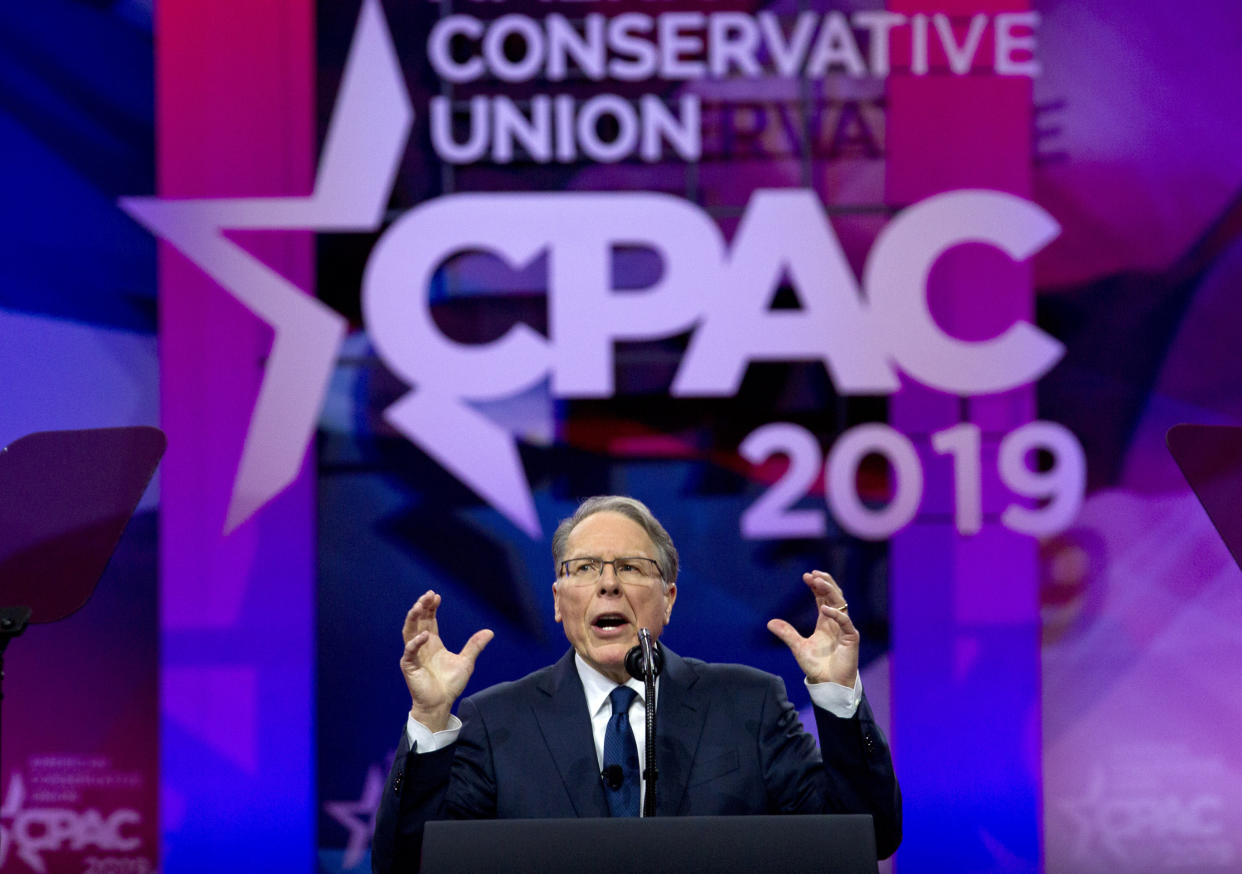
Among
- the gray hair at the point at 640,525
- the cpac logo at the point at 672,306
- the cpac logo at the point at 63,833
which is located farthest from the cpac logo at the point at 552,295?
the gray hair at the point at 640,525

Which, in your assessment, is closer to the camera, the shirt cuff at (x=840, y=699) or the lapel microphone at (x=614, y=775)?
the lapel microphone at (x=614, y=775)

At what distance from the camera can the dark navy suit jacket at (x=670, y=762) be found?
2.06 m

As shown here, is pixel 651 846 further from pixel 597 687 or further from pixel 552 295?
pixel 552 295

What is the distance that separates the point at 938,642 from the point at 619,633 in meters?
1.91

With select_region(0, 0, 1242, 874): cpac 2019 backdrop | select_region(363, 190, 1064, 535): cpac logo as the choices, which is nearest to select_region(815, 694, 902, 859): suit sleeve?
select_region(0, 0, 1242, 874): cpac 2019 backdrop

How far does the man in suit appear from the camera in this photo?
6.73 feet

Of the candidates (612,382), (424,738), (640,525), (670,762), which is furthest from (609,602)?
(612,382)

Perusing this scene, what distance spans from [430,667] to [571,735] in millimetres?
319

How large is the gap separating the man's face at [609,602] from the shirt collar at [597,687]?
0.01 m

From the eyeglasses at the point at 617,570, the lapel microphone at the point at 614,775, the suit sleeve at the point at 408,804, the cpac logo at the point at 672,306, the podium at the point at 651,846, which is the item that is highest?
the cpac logo at the point at 672,306

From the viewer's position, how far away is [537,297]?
154 inches

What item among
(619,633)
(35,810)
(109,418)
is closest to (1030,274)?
(619,633)

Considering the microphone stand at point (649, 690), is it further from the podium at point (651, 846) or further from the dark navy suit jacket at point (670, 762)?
the dark navy suit jacket at point (670, 762)

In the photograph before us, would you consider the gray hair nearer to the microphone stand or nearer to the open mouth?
the open mouth
